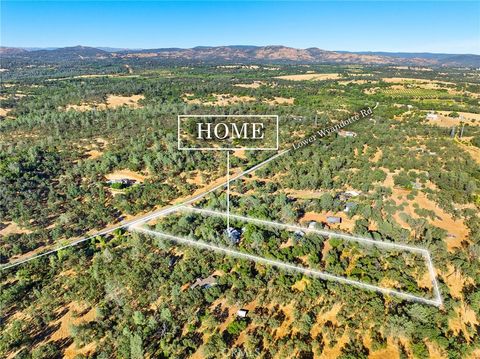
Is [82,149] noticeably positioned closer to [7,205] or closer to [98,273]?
[7,205]

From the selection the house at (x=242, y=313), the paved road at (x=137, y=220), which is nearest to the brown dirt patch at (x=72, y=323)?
the paved road at (x=137, y=220)

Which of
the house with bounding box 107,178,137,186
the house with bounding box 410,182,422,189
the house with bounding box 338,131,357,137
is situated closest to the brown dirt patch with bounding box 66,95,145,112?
the house with bounding box 107,178,137,186

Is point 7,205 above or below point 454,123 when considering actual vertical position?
below

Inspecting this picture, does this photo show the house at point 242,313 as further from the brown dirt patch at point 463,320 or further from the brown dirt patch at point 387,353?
the brown dirt patch at point 463,320

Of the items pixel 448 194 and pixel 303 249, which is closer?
pixel 303 249

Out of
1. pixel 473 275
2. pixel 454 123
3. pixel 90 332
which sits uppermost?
pixel 454 123

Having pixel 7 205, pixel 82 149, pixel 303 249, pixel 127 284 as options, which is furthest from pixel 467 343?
pixel 82 149

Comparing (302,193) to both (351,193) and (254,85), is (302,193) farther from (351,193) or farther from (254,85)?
(254,85)

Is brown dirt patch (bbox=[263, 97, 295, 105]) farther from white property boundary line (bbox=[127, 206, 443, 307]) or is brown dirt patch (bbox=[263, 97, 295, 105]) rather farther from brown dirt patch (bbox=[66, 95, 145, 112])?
white property boundary line (bbox=[127, 206, 443, 307])
